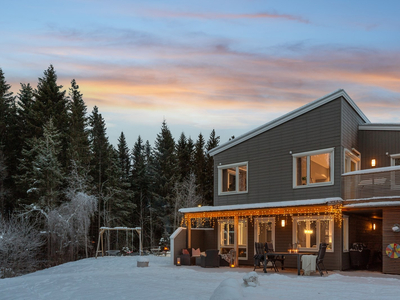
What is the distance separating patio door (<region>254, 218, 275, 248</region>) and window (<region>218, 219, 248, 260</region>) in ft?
2.19

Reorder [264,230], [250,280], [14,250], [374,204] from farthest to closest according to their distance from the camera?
[14,250] < [264,230] < [374,204] < [250,280]

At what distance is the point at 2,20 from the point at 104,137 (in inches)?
864

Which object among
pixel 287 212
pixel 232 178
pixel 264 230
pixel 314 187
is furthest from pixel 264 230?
pixel 314 187

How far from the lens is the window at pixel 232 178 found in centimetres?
1886

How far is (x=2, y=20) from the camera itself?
52.4 ft

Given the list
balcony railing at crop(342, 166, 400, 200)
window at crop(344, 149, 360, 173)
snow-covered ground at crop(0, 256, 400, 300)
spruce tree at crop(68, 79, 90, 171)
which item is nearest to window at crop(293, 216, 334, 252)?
balcony railing at crop(342, 166, 400, 200)

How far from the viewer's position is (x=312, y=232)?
16.2m

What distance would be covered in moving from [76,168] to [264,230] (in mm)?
17600

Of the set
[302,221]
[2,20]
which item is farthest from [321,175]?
[2,20]

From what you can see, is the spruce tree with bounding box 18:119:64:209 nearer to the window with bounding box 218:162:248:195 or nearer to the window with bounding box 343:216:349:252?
the window with bounding box 218:162:248:195

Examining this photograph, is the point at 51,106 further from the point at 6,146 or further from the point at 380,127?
the point at 380,127

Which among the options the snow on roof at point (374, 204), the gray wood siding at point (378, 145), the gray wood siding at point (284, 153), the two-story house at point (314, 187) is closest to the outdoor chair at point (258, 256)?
the two-story house at point (314, 187)

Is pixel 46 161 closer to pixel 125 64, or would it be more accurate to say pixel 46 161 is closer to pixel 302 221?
pixel 125 64

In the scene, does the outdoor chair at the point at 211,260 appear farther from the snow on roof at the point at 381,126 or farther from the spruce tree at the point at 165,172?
the spruce tree at the point at 165,172
